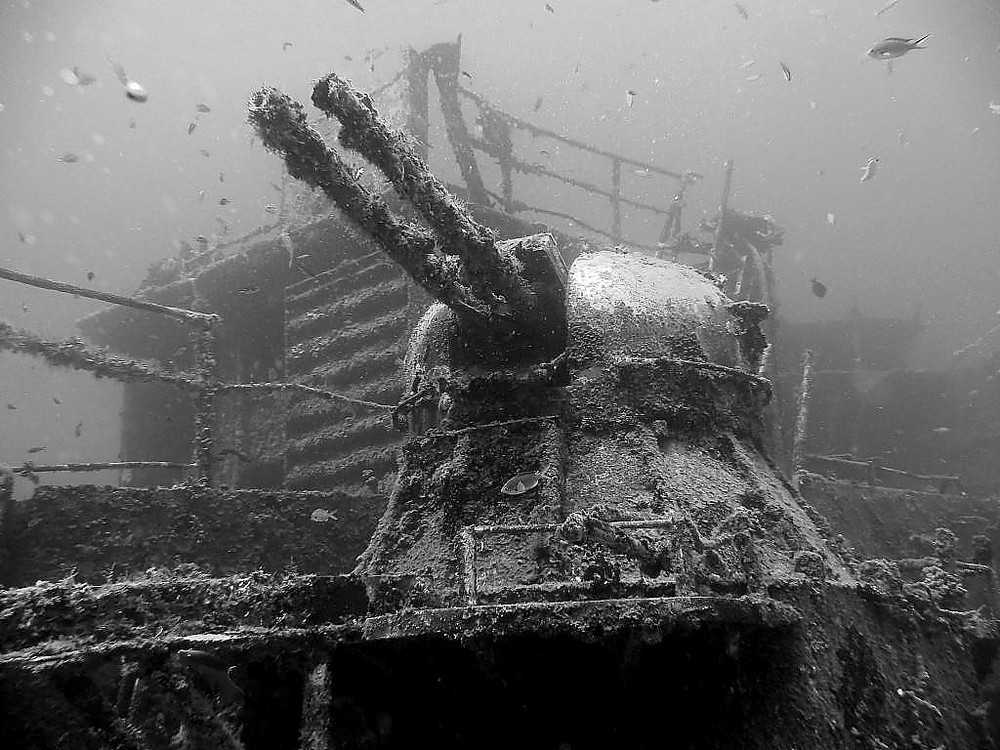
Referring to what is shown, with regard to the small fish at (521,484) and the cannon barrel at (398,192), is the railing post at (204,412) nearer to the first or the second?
the cannon barrel at (398,192)

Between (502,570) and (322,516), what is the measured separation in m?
2.86

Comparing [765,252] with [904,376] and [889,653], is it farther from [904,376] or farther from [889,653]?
[889,653]

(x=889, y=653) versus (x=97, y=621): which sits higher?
(x=97, y=621)

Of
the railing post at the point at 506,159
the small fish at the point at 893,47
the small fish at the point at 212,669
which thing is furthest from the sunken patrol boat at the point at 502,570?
the railing post at the point at 506,159

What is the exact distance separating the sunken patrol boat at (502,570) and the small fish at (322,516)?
0.03 m

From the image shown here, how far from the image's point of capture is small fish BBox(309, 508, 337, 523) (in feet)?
17.9

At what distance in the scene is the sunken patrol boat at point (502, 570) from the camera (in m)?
1.95

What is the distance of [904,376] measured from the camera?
1454 cm

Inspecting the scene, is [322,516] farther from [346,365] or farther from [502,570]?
[346,365]

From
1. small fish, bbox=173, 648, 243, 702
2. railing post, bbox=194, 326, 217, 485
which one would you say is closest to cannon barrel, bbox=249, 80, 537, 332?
small fish, bbox=173, 648, 243, 702

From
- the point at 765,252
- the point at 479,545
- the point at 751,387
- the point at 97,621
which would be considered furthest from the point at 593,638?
the point at 765,252

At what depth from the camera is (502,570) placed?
3.31 meters

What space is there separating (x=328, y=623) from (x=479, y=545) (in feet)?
4.66

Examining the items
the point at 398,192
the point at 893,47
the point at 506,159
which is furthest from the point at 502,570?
the point at 506,159
